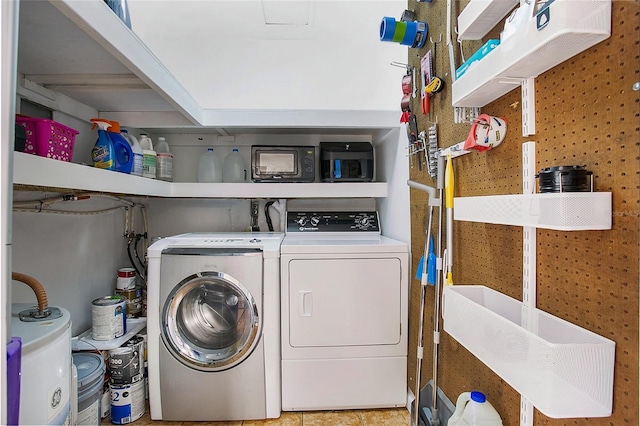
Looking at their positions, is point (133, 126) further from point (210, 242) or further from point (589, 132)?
point (589, 132)

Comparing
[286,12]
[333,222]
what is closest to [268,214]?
[333,222]

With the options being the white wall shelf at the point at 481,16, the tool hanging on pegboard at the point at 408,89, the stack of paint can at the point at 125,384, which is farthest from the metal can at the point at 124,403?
the white wall shelf at the point at 481,16

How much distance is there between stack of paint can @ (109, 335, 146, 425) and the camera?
180cm

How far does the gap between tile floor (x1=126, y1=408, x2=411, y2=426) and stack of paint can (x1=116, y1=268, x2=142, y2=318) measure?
25.7 inches

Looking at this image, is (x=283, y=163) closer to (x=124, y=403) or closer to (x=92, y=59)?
(x=92, y=59)

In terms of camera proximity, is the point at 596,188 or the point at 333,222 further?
the point at 333,222

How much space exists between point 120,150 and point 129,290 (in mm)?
999

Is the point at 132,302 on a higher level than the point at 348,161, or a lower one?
lower

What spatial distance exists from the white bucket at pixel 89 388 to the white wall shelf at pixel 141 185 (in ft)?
2.74

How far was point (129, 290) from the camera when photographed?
7.39 feet

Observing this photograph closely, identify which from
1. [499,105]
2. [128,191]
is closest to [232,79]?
[128,191]

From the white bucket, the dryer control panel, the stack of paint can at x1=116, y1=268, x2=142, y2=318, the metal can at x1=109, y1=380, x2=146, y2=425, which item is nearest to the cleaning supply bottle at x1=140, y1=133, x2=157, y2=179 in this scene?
the stack of paint can at x1=116, y1=268, x2=142, y2=318

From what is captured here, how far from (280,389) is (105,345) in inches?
39.5

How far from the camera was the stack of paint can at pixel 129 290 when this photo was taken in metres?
2.23
